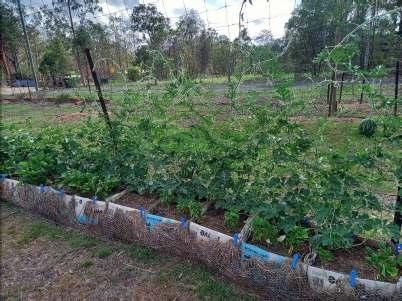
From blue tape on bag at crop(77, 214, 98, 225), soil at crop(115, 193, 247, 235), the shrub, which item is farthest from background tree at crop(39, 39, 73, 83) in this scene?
soil at crop(115, 193, 247, 235)

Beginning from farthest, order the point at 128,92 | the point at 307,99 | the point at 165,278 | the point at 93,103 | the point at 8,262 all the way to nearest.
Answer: the point at 93,103 < the point at 128,92 < the point at 8,262 < the point at 165,278 < the point at 307,99

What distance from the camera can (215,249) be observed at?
2.00 m

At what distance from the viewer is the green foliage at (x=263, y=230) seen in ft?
6.50

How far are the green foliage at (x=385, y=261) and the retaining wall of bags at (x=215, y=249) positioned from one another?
0.07 metres

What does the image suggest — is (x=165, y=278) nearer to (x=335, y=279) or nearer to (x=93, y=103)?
(x=335, y=279)

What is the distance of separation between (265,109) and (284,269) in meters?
0.96

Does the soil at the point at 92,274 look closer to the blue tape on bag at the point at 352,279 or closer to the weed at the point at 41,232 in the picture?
the weed at the point at 41,232

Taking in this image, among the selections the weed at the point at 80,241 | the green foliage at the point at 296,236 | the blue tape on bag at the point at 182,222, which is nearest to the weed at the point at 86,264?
the weed at the point at 80,241

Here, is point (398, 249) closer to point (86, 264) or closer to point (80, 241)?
point (86, 264)

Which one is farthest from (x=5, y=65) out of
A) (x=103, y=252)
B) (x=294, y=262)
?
(x=294, y=262)

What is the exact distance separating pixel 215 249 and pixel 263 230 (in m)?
0.33

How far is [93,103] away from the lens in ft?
9.94

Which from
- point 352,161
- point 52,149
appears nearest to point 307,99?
point 352,161

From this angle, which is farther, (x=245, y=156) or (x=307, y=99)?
(x=245, y=156)
